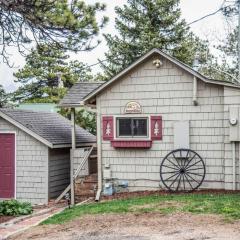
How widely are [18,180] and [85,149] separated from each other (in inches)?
98.8

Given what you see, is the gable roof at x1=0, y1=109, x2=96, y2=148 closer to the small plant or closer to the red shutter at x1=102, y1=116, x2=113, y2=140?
the red shutter at x1=102, y1=116, x2=113, y2=140

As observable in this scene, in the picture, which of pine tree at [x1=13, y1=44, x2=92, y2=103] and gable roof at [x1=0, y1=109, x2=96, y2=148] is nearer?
gable roof at [x1=0, y1=109, x2=96, y2=148]

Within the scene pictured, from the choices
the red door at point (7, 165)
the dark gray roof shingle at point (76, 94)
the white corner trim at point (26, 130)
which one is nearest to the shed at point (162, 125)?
the dark gray roof shingle at point (76, 94)

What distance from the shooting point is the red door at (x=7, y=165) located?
1527cm

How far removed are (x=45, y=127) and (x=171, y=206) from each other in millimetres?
6657

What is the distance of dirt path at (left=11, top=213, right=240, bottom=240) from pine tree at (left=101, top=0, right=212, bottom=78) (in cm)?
2164

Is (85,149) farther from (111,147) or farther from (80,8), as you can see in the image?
(80,8)

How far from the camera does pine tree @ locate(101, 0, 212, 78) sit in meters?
30.6

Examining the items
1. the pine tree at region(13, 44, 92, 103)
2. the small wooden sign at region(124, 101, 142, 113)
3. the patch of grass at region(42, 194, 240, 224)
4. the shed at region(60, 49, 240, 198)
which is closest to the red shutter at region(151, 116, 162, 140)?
the shed at region(60, 49, 240, 198)

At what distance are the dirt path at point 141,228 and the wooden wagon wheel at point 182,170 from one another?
3714 millimetres

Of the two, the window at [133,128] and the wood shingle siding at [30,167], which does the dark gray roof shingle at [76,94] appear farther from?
the window at [133,128]

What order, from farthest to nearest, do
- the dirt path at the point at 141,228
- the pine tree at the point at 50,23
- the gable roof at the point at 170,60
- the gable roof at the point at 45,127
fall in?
the gable roof at the point at 45,127 → the gable roof at the point at 170,60 → the pine tree at the point at 50,23 → the dirt path at the point at 141,228

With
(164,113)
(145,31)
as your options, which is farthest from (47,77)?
(164,113)

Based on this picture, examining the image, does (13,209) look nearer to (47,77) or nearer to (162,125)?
(162,125)
